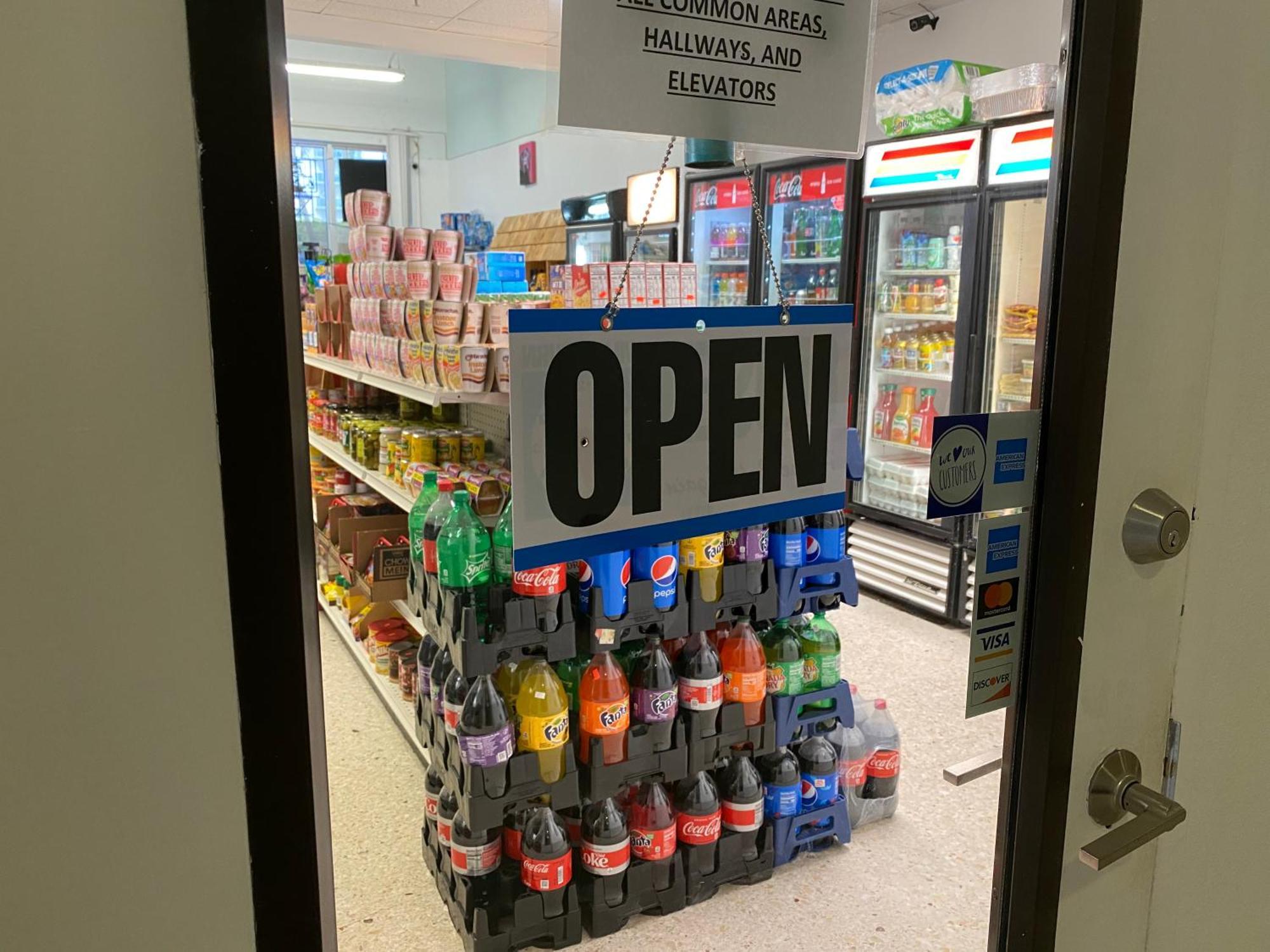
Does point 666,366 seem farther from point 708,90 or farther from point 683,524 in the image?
point 708,90

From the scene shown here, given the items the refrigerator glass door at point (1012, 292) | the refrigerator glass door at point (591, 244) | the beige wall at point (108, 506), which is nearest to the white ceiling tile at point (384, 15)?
the refrigerator glass door at point (591, 244)

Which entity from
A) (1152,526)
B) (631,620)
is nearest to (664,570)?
(631,620)

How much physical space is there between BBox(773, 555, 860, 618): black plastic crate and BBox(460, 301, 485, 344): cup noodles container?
1.39 meters

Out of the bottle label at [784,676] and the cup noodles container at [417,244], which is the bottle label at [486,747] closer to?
the bottle label at [784,676]

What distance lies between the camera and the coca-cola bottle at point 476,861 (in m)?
2.46

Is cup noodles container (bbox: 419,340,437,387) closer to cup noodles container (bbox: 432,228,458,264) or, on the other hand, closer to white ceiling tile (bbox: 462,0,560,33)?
cup noodles container (bbox: 432,228,458,264)

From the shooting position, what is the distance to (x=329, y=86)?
11836 mm

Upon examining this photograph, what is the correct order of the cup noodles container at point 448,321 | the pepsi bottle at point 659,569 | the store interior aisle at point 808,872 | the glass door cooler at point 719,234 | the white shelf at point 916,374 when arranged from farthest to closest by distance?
the glass door cooler at point 719,234
the white shelf at point 916,374
the cup noodles container at point 448,321
the store interior aisle at point 808,872
the pepsi bottle at point 659,569

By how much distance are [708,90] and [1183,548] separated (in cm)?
87

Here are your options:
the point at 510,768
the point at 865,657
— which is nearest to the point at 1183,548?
the point at 510,768

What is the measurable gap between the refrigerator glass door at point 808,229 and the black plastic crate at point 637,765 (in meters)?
3.63

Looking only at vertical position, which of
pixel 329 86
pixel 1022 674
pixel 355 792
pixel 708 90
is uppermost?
pixel 329 86

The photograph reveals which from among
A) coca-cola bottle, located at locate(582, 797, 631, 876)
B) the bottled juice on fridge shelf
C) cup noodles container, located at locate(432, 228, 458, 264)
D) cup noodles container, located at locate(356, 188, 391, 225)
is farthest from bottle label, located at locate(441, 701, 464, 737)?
the bottled juice on fridge shelf

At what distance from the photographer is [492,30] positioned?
20.3 feet
